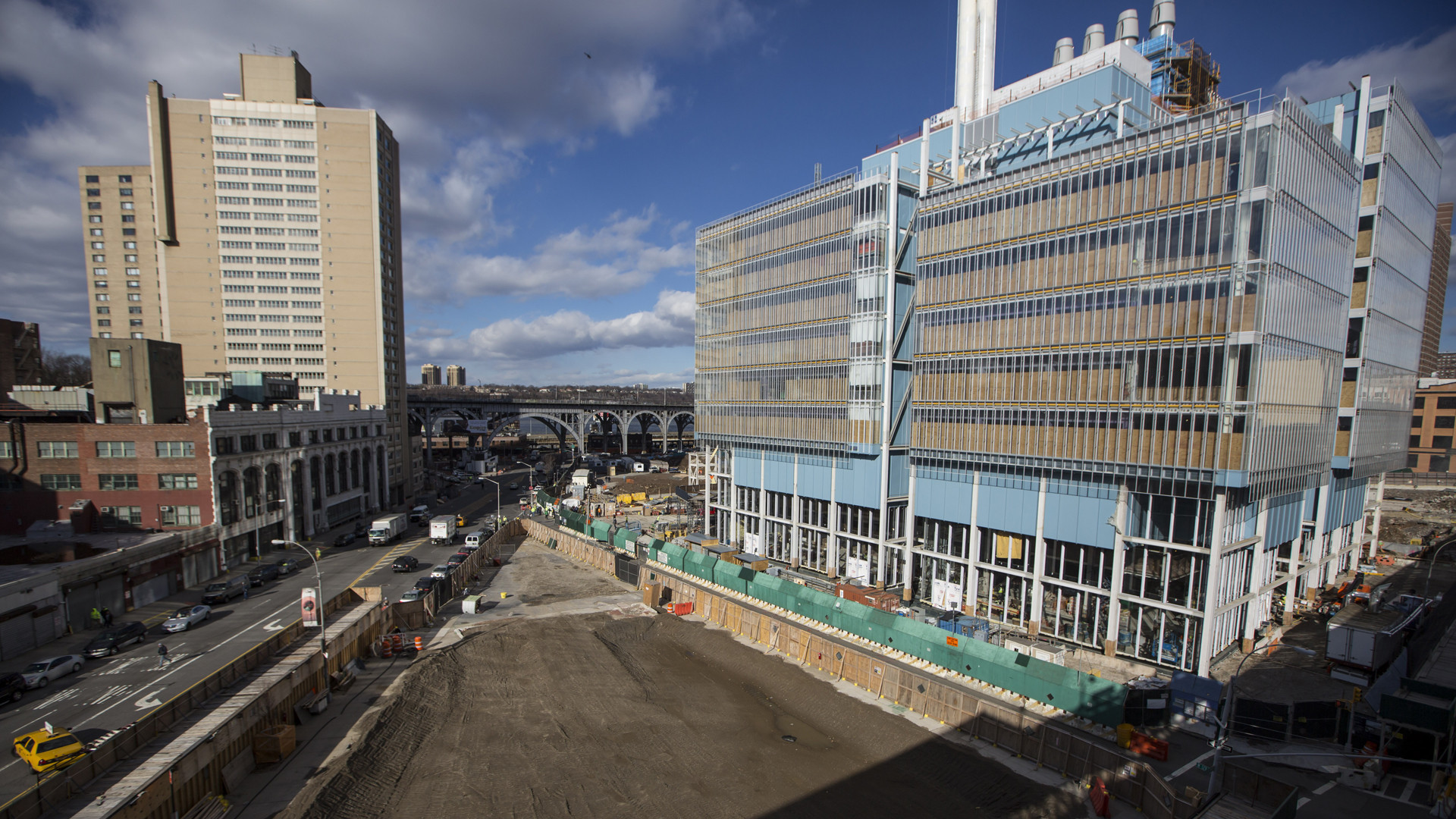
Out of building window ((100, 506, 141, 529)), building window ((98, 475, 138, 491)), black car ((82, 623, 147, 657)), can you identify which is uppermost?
building window ((98, 475, 138, 491))

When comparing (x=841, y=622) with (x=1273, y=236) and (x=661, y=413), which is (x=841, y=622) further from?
(x=661, y=413)

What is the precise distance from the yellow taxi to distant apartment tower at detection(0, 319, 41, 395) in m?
65.1

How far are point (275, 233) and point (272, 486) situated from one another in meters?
50.8

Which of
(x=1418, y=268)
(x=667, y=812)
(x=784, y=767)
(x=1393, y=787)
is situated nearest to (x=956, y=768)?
(x=784, y=767)

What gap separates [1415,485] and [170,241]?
195091 millimetres

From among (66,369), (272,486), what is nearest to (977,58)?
(272,486)

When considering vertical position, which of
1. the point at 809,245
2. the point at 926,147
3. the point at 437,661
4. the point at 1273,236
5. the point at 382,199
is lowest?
the point at 437,661

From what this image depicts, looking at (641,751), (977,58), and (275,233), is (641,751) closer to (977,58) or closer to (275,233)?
(977,58)

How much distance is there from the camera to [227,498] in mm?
54812

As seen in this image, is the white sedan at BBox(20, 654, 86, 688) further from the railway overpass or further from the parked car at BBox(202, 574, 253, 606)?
the railway overpass

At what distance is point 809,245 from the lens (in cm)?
5350

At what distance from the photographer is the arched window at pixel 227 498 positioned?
53.6 m

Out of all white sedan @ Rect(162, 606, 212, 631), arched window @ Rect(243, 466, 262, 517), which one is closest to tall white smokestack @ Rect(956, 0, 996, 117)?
white sedan @ Rect(162, 606, 212, 631)

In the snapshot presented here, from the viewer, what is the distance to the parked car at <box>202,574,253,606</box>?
45.2m
